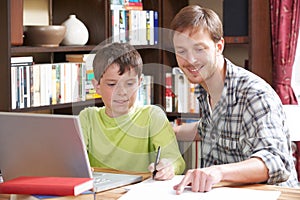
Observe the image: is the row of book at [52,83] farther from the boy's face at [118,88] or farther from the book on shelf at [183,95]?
the boy's face at [118,88]

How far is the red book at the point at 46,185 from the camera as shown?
5.61 feet

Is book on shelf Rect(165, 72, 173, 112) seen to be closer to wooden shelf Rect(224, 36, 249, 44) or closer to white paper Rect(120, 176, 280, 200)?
wooden shelf Rect(224, 36, 249, 44)

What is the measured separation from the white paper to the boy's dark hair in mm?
542

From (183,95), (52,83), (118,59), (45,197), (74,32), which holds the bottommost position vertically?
(45,197)

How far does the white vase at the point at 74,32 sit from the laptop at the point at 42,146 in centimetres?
185

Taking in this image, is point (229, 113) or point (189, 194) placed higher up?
point (229, 113)

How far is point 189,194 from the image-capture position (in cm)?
190

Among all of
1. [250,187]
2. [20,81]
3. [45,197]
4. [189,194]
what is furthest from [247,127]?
[20,81]

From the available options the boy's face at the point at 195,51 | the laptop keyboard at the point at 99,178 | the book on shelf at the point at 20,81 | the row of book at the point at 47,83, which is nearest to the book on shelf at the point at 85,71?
the row of book at the point at 47,83

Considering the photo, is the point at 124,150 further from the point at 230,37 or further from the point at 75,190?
the point at 230,37

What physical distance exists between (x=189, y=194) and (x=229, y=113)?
0.52 m

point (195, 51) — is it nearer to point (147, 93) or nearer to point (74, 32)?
point (74, 32)

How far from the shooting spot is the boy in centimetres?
238

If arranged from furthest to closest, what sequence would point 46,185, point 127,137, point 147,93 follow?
point 147,93
point 127,137
point 46,185
